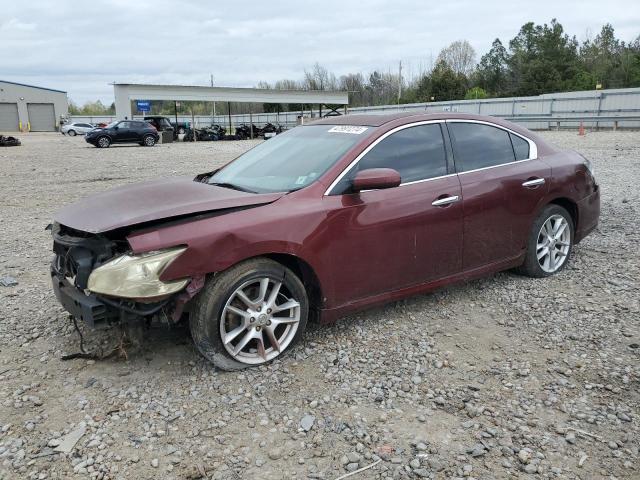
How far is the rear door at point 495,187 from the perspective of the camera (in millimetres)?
4418

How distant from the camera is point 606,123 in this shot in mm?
30531

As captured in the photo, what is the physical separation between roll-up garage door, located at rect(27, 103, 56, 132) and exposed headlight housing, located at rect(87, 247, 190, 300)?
7034cm

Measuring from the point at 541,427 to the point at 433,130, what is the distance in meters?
2.44

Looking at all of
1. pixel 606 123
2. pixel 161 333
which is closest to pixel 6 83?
pixel 606 123

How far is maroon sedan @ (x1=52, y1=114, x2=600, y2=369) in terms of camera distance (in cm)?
322

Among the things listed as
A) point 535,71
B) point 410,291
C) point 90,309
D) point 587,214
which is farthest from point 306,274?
point 535,71

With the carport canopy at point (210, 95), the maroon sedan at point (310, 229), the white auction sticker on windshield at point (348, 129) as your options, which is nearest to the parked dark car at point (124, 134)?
the carport canopy at point (210, 95)

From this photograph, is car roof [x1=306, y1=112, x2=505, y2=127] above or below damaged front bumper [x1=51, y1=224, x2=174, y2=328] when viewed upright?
above

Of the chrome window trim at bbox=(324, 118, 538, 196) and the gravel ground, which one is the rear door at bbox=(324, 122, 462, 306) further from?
the gravel ground

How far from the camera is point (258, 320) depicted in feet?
11.4

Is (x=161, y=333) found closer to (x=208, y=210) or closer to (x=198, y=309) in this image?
(x=198, y=309)

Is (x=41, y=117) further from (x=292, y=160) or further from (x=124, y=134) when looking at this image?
(x=292, y=160)

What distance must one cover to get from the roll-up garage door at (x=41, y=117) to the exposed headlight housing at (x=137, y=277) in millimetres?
70343

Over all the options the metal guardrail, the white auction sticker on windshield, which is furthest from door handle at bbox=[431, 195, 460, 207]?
the metal guardrail
